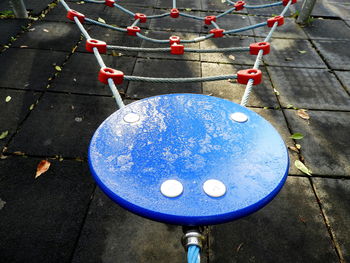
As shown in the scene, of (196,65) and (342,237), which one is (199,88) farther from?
(342,237)

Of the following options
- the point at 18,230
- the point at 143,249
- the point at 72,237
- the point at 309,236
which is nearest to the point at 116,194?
the point at 143,249

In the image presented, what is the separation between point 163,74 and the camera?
341 cm

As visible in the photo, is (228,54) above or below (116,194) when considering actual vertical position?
below

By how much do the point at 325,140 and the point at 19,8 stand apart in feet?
16.1

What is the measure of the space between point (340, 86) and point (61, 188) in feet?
11.3

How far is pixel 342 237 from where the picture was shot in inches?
72.2

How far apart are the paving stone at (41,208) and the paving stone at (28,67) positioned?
3.99 ft

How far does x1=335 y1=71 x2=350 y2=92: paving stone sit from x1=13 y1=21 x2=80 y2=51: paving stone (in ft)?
12.4

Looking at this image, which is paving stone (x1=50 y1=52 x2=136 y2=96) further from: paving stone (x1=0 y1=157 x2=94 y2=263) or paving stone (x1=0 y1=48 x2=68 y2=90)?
paving stone (x1=0 y1=157 x2=94 y2=263)

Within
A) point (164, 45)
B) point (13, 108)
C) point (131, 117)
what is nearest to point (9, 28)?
point (13, 108)

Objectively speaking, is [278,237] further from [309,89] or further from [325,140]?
[309,89]

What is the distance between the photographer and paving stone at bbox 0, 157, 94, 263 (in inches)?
66.6

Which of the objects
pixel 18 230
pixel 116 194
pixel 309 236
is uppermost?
pixel 116 194

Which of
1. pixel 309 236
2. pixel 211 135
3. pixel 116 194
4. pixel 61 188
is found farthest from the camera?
pixel 61 188
